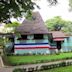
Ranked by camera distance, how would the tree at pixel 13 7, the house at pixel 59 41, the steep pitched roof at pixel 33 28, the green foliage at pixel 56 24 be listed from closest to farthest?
the tree at pixel 13 7
the steep pitched roof at pixel 33 28
the house at pixel 59 41
the green foliage at pixel 56 24

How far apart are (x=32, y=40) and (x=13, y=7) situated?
Result: 1806 centimetres

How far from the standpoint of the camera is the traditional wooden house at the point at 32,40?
31875 millimetres

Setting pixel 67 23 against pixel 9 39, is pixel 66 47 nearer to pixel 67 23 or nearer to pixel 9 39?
pixel 9 39

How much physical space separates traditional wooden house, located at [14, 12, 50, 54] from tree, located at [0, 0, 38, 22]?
16.0 m

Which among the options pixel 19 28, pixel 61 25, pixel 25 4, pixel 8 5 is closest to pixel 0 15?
pixel 8 5

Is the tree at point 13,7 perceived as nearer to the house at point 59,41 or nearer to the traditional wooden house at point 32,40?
the traditional wooden house at point 32,40

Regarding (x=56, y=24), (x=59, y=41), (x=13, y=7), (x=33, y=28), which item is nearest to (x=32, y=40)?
(x=33, y=28)

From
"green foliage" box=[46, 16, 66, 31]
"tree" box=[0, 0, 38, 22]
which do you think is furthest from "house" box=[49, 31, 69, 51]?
"green foliage" box=[46, 16, 66, 31]

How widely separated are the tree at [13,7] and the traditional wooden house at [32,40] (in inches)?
631

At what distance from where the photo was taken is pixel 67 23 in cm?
6731

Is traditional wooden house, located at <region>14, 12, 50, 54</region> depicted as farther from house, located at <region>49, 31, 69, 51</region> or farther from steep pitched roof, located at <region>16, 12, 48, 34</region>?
house, located at <region>49, 31, 69, 51</region>

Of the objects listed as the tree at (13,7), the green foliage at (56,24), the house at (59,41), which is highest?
the tree at (13,7)

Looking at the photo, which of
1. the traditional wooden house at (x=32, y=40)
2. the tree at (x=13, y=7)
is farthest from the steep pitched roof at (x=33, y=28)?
the tree at (x=13, y=7)

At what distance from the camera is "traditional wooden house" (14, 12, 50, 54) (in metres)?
31.9
